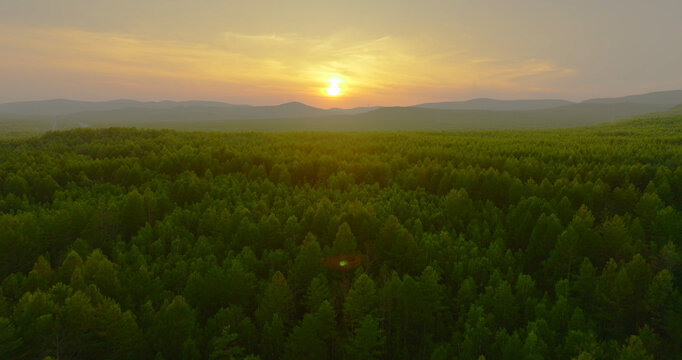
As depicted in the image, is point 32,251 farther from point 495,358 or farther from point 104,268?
point 495,358

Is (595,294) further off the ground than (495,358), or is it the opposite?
(595,294)

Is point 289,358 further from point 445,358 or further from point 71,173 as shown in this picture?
point 71,173

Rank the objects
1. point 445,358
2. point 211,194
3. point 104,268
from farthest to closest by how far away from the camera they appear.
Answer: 1. point 211,194
2. point 104,268
3. point 445,358

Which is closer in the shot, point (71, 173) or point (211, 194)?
point (211, 194)

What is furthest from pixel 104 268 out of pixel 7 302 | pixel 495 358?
pixel 495 358

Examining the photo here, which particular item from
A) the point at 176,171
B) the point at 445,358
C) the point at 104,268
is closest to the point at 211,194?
the point at 176,171

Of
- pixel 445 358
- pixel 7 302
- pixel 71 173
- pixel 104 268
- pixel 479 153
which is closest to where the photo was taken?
pixel 445 358

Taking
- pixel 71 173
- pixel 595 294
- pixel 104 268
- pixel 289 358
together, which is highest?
pixel 71 173
